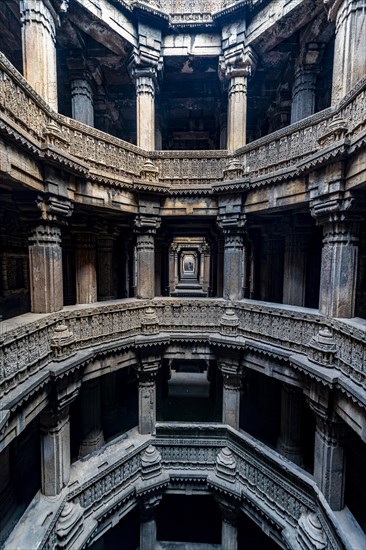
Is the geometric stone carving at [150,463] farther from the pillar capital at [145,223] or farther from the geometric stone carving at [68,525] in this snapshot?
the pillar capital at [145,223]

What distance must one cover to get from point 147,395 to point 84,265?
4.58m

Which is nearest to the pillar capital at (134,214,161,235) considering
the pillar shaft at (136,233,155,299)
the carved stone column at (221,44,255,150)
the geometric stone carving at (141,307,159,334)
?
the pillar shaft at (136,233,155,299)

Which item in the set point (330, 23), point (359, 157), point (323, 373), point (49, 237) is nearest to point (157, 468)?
point (323, 373)

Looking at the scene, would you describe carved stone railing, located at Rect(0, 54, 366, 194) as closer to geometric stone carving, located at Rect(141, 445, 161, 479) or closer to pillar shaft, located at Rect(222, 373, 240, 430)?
pillar shaft, located at Rect(222, 373, 240, 430)

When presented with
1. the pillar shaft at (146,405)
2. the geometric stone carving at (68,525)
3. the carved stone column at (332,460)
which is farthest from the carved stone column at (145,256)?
the carved stone column at (332,460)

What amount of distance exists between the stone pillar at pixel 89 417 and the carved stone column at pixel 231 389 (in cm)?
412

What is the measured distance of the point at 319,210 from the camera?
6406mm

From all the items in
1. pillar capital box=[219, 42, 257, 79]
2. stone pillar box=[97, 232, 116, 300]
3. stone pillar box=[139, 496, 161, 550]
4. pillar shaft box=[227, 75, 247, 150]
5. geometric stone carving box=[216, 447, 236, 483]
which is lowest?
stone pillar box=[139, 496, 161, 550]

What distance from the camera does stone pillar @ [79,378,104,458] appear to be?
8.59 metres

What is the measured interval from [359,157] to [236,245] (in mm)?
4078

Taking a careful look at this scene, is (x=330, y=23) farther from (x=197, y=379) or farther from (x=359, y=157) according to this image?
(x=197, y=379)

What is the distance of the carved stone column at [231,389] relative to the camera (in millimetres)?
7961

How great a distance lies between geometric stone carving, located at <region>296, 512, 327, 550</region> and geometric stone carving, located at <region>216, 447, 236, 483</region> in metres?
1.94

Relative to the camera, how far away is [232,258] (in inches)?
344
